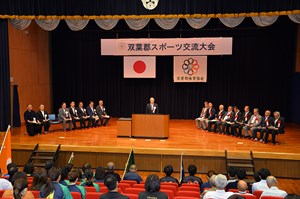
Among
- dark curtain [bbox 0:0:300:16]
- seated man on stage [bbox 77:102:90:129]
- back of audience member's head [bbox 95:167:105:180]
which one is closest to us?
back of audience member's head [bbox 95:167:105:180]

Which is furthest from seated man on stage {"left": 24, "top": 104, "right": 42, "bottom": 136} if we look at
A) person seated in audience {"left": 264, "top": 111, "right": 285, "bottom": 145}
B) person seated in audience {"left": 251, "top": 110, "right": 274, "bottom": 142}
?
person seated in audience {"left": 264, "top": 111, "right": 285, "bottom": 145}

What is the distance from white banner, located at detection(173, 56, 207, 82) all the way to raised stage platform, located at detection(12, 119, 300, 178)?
4.41 meters

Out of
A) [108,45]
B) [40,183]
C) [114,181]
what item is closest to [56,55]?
[108,45]

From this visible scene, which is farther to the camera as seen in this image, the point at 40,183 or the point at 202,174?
the point at 202,174

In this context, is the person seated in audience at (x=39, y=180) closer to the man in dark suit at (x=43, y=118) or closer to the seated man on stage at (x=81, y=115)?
the man in dark suit at (x=43, y=118)

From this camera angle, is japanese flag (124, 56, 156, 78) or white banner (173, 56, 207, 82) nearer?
white banner (173, 56, 207, 82)

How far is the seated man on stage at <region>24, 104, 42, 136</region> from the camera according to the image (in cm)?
1188

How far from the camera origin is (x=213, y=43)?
47.7 feet

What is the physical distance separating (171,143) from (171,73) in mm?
6221

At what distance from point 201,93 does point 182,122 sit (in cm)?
171

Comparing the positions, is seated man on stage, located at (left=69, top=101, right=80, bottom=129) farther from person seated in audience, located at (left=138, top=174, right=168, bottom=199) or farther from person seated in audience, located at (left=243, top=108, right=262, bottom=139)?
person seated in audience, located at (left=138, top=174, right=168, bottom=199)

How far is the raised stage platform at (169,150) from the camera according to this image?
9.69m

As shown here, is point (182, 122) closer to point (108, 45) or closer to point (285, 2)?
point (108, 45)

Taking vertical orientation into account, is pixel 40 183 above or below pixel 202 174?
above
